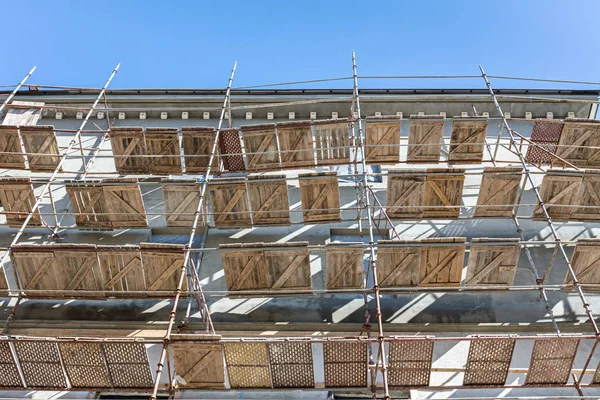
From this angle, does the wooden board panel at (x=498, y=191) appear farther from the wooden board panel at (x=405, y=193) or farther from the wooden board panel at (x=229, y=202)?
the wooden board panel at (x=229, y=202)

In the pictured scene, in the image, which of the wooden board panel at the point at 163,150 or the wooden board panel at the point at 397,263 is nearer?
the wooden board panel at the point at 397,263

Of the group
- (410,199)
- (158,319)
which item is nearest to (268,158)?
(410,199)

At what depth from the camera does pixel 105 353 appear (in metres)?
12.7

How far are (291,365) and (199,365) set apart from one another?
2.07 m

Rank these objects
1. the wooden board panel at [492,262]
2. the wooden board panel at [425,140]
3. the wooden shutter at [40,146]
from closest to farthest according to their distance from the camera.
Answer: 1. the wooden board panel at [492,262]
2. the wooden board panel at [425,140]
3. the wooden shutter at [40,146]

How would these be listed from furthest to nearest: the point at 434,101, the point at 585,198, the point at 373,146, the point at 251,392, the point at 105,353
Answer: the point at 434,101, the point at 373,146, the point at 585,198, the point at 251,392, the point at 105,353

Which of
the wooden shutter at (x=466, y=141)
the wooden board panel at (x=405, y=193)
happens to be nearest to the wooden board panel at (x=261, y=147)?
the wooden board panel at (x=405, y=193)

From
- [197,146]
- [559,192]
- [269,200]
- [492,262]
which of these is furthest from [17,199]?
[559,192]

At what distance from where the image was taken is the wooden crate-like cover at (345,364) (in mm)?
12594

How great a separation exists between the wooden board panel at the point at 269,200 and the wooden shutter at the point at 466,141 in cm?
625

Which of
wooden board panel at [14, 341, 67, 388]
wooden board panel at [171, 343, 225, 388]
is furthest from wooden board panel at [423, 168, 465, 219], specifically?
wooden board panel at [14, 341, 67, 388]

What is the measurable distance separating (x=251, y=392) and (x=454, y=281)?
5.88 metres

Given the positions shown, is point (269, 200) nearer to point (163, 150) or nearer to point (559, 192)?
point (163, 150)

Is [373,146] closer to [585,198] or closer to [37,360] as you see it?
[585,198]
